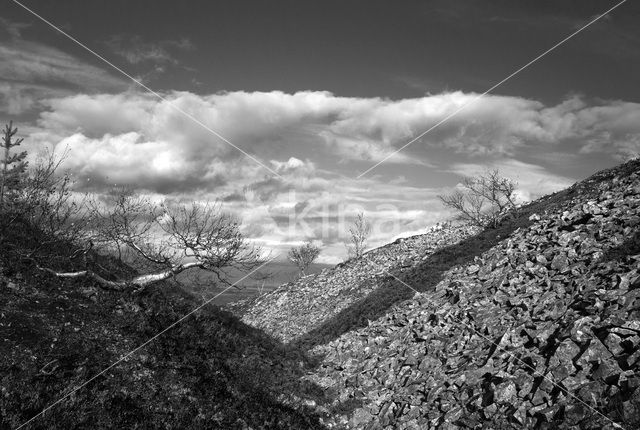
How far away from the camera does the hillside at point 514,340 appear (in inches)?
402

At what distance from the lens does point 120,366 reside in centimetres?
1155

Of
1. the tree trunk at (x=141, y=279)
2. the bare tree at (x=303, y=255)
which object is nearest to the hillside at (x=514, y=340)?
the tree trunk at (x=141, y=279)

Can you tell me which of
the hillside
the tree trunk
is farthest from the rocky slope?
the tree trunk

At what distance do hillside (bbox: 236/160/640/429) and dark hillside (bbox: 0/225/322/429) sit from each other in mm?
3443

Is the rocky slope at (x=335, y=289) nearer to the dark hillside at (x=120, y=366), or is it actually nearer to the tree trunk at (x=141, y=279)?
the dark hillside at (x=120, y=366)

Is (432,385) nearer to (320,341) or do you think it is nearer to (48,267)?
(320,341)

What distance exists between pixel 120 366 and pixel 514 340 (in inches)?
524

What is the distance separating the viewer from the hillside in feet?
33.5

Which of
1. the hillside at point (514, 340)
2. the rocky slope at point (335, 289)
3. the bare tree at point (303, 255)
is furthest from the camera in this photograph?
the bare tree at point (303, 255)

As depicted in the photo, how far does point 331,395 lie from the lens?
681 inches

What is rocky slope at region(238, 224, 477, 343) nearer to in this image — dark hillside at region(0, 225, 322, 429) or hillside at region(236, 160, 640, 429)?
hillside at region(236, 160, 640, 429)

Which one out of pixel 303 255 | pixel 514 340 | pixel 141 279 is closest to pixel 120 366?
pixel 141 279

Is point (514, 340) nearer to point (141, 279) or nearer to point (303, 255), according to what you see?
point (141, 279)

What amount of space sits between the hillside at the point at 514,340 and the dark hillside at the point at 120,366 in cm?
344
